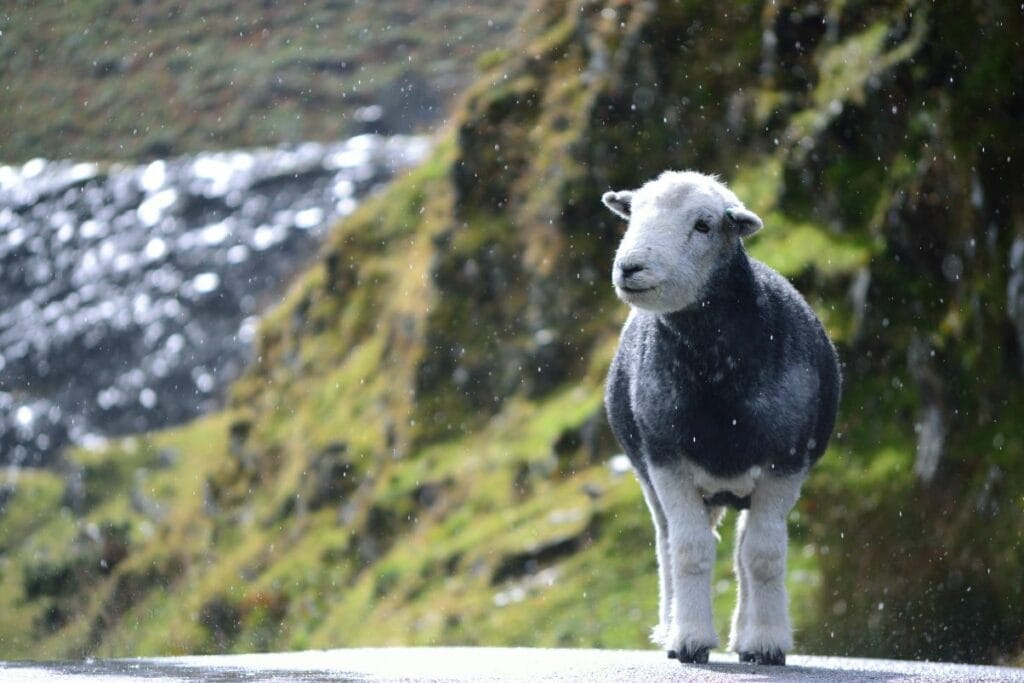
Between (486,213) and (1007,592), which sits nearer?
(1007,592)

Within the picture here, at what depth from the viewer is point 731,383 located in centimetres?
1040

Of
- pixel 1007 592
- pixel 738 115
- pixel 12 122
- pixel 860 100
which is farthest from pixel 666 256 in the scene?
pixel 12 122

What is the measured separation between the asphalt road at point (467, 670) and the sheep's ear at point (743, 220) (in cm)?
301

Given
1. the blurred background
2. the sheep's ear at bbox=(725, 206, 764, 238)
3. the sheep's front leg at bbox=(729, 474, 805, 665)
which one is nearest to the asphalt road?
the sheep's front leg at bbox=(729, 474, 805, 665)

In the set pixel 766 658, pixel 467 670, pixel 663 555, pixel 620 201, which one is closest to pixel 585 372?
pixel 663 555

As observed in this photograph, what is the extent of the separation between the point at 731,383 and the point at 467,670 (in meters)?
2.72

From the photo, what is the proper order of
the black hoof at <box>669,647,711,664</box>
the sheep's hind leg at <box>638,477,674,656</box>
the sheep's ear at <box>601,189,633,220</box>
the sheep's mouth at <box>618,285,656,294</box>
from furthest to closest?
the sheep's hind leg at <box>638,477,674,656</box>, the sheep's ear at <box>601,189,633,220</box>, the black hoof at <box>669,647,711,664</box>, the sheep's mouth at <box>618,285,656,294</box>

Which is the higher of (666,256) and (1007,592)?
(666,256)

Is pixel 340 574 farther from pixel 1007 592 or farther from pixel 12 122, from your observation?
pixel 12 122

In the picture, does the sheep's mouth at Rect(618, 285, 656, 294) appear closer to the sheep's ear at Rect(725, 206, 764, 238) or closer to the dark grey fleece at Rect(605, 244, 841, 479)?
the dark grey fleece at Rect(605, 244, 841, 479)

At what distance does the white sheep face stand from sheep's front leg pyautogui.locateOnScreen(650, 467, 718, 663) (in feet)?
4.50

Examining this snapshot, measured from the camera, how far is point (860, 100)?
30.4 m

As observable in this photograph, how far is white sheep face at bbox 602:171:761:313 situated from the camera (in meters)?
9.80

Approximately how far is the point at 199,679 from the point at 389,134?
119808 millimetres
